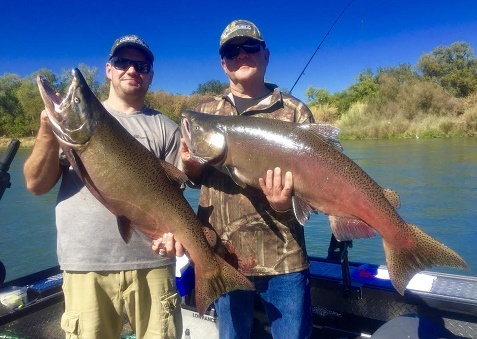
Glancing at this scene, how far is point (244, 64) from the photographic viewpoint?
305cm

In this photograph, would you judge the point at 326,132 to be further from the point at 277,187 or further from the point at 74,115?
the point at 74,115

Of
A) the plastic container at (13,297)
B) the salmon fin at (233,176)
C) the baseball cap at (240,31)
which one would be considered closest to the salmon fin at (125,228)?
the salmon fin at (233,176)

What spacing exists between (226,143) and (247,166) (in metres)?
0.20

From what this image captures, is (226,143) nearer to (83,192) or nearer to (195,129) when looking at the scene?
(195,129)

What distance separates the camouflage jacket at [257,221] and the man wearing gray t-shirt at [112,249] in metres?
0.35

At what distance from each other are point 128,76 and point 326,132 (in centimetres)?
140

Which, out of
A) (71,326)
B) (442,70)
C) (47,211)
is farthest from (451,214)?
(442,70)

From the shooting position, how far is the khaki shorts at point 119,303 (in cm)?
291

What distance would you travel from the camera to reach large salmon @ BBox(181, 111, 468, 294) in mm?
2727

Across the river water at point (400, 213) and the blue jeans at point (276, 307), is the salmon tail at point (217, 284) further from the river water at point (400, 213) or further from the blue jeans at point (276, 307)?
the river water at point (400, 213)

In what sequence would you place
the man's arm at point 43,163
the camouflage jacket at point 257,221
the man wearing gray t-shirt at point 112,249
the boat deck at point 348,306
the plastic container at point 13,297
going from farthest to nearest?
the plastic container at point 13,297 < the boat deck at point 348,306 < the camouflage jacket at point 257,221 < the man wearing gray t-shirt at point 112,249 < the man's arm at point 43,163

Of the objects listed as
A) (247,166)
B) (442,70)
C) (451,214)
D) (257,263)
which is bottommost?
(451,214)

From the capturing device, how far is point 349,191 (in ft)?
8.99

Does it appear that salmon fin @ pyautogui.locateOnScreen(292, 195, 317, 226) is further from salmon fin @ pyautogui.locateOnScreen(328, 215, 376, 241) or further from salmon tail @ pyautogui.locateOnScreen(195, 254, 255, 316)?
salmon tail @ pyautogui.locateOnScreen(195, 254, 255, 316)
